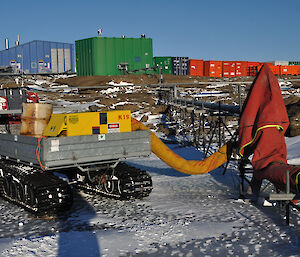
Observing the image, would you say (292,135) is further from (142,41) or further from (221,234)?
(142,41)

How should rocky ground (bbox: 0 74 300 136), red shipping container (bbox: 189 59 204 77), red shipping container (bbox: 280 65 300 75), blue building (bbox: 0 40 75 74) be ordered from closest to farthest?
rocky ground (bbox: 0 74 300 136), red shipping container (bbox: 189 59 204 77), red shipping container (bbox: 280 65 300 75), blue building (bbox: 0 40 75 74)

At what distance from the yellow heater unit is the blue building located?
67.2m

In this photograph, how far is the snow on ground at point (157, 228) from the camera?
23.7 ft

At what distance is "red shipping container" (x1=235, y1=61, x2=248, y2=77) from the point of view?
6681 cm

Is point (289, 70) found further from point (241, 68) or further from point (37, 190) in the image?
point (37, 190)

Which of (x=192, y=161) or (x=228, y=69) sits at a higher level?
(x=228, y=69)

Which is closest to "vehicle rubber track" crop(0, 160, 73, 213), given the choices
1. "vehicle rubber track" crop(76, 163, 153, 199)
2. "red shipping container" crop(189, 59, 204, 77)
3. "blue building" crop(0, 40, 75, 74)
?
"vehicle rubber track" crop(76, 163, 153, 199)

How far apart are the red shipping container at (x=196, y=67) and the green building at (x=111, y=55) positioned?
981 centimetres

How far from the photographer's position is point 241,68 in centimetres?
6731

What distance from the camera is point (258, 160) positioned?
9.50 m

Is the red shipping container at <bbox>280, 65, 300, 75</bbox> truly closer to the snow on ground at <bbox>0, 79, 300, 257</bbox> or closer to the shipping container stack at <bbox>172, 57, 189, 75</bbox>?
the shipping container stack at <bbox>172, 57, 189, 75</bbox>

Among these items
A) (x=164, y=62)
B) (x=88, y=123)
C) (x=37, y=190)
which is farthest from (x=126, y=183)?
(x=164, y=62)

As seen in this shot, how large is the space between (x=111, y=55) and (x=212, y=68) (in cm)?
1961

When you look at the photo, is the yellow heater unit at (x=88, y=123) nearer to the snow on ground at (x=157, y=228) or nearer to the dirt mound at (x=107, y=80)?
the snow on ground at (x=157, y=228)
